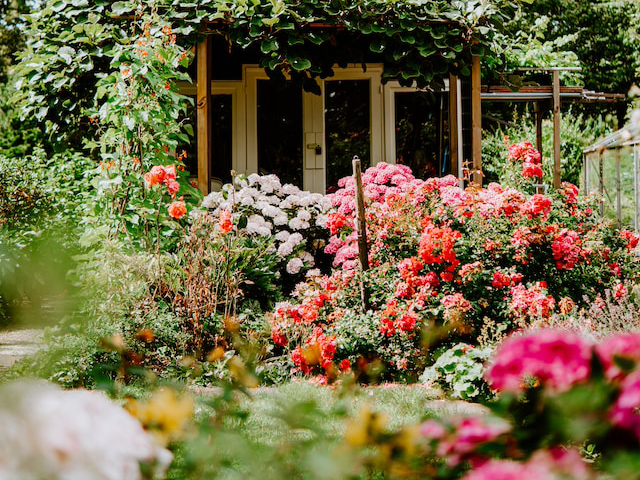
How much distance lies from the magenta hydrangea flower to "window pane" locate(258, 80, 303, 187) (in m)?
7.82

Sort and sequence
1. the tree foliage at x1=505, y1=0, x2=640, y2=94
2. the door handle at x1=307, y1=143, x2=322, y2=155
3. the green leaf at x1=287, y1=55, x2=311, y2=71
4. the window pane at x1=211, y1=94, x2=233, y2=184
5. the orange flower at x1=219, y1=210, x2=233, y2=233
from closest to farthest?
the orange flower at x1=219, y1=210, x2=233, y2=233, the green leaf at x1=287, y1=55, x2=311, y2=71, the door handle at x1=307, y1=143, x2=322, y2=155, the window pane at x1=211, y1=94, x2=233, y2=184, the tree foliage at x1=505, y1=0, x2=640, y2=94

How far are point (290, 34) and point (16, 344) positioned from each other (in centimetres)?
389

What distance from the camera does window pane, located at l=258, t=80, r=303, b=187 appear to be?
9.07 meters

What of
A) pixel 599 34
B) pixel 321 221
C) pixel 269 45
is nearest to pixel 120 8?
pixel 269 45

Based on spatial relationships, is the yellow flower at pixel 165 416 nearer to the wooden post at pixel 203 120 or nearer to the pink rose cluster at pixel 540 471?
the pink rose cluster at pixel 540 471

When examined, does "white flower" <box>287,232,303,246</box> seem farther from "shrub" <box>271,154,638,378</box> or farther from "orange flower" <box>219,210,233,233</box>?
"orange flower" <box>219,210,233,233</box>

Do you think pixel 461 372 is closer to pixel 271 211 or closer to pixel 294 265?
pixel 294 265

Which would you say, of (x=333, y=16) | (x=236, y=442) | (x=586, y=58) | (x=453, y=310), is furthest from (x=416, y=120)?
(x=586, y=58)

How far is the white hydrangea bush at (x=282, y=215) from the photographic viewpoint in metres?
6.41

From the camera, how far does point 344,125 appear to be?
9016mm

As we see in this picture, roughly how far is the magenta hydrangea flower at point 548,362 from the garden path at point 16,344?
4546 mm

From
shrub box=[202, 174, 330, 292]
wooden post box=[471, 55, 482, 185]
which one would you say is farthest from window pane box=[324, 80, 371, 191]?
shrub box=[202, 174, 330, 292]

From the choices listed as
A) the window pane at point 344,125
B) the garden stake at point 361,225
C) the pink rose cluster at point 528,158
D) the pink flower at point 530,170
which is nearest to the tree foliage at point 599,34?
the window pane at point 344,125

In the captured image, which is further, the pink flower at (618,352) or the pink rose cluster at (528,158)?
the pink rose cluster at (528,158)
